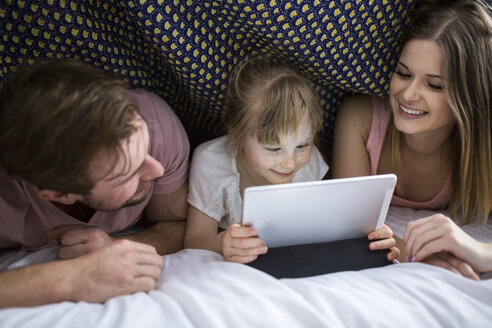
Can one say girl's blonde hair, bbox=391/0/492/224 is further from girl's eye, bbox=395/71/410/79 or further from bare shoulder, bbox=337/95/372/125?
bare shoulder, bbox=337/95/372/125

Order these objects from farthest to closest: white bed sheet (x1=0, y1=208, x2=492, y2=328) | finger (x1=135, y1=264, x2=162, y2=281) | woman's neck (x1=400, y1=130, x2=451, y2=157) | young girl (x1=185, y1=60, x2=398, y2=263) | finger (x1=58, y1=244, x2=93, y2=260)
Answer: woman's neck (x1=400, y1=130, x2=451, y2=157) → young girl (x1=185, y1=60, x2=398, y2=263) → finger (x1=58, y1=244, x2=93, y2=260) → finger (x1=135, y1=264, x2=162, y2=281) → white bed sheet (x1=0, y1=208, x2=492, y2=328)

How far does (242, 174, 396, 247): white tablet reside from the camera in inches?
30.5

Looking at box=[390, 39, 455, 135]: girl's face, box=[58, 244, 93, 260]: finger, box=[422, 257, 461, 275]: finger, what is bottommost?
box=[58, 244, 93, 260]: finger

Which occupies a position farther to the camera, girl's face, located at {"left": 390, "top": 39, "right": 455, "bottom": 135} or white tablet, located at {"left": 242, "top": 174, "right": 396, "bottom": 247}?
girl's face, located at {"left": 390, "top": 39, "right": 455, "bottom": 135}

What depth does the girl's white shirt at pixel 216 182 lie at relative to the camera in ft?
3.47

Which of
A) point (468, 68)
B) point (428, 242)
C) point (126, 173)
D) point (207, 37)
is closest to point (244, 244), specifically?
point (126, 173)

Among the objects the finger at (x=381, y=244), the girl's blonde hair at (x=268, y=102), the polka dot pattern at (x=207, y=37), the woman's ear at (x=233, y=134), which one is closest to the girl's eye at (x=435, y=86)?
the polka dot pattern at (x=207, y=37)

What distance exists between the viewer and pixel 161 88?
1.15 m

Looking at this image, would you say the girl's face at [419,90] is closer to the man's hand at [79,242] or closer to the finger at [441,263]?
the finger at [441,263]

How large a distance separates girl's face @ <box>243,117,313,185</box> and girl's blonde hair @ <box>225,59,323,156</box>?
15mm

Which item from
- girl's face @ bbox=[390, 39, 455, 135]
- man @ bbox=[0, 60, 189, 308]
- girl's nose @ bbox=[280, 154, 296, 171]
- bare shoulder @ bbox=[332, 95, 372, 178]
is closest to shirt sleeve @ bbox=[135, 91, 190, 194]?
man @ bbox=[0, 60, 189, 308]

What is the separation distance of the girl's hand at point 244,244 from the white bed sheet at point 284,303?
2.5 inches

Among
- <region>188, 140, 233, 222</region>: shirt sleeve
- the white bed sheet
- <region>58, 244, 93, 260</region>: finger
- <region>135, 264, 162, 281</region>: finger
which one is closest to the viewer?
the white bed sheet

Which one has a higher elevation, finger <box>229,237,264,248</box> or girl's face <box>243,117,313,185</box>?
girl's face <box>243,117,313,185</box>
